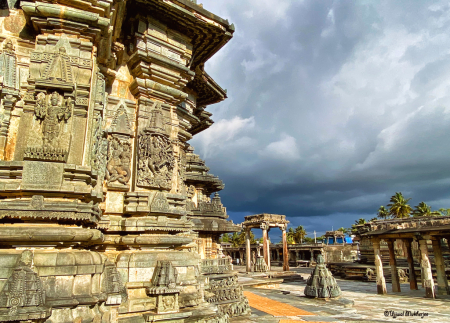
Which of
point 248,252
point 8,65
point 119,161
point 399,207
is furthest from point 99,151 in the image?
point 399,207

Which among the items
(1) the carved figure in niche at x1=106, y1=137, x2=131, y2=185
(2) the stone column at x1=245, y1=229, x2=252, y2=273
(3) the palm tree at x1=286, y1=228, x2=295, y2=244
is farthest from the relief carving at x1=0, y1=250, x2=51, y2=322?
(3) the palm tree at x1=286, y1=228, x2=295, y2=244

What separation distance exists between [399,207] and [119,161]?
60797 mm

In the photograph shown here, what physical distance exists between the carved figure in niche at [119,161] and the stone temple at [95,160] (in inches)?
0.8

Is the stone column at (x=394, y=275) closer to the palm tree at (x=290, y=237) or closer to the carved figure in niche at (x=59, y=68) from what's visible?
the carved figure in niche at (x=59, y=68)

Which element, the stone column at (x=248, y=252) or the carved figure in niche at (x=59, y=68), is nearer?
the carved figure in niche at (x=59, y=68)

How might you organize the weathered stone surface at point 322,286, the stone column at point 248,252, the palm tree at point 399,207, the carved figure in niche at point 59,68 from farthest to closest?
the palm tree at point 399,207 < the stone column at point 248,252 < the weathered stone surface at point 322,286 < the carved figure in niche at point 59,68

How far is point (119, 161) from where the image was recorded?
649 cm

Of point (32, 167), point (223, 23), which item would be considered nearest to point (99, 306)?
point (32, 167)

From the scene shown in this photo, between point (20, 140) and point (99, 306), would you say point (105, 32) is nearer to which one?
point (20, 140)

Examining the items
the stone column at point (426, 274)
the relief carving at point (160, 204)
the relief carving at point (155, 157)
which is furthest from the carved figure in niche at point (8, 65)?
the stone column at point (426, 274)

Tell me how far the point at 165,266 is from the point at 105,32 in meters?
4.30

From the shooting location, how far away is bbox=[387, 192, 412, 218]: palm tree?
56.4 meters

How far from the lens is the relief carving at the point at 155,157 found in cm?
646

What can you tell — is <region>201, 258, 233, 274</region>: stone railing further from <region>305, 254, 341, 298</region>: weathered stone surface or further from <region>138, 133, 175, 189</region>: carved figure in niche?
<region>138, 133, 175, 189</region>: carved figure in niche
